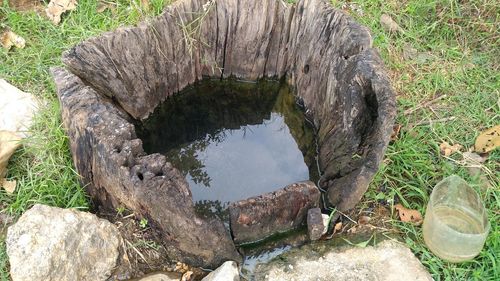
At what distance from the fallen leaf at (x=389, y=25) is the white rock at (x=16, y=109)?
2530 millimetres

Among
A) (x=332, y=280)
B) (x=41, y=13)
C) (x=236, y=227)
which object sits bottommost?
(x=332, y=280)

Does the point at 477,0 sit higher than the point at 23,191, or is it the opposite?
the point at 477,0

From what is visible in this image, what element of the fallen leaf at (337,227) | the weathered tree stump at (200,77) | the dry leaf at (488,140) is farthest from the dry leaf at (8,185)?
the dry leaf at (488,140)

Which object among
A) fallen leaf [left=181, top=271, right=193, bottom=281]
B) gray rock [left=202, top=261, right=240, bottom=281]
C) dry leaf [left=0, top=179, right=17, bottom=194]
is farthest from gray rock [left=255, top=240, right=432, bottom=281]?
dry leaf [left=0, top=179, right=17, bottom=194]

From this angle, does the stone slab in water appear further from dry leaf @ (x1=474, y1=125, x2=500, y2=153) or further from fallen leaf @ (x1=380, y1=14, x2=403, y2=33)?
fallen leaf @ (x1=380, y1=14, x2=403, y2=33)

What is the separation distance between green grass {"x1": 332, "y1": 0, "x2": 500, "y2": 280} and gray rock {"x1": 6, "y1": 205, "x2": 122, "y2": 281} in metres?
1.44

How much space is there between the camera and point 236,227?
105 inches

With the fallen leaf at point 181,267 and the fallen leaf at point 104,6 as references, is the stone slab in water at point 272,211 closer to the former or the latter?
the fallen leaf at point 181,267

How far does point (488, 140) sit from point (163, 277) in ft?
6.92

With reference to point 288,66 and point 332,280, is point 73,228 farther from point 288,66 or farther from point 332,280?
point 288,66

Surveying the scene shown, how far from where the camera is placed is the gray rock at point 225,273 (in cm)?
240

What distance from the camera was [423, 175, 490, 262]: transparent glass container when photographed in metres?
2.59

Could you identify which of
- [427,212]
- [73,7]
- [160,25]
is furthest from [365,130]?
[73,7]

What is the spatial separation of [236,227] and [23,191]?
1.18 meters
